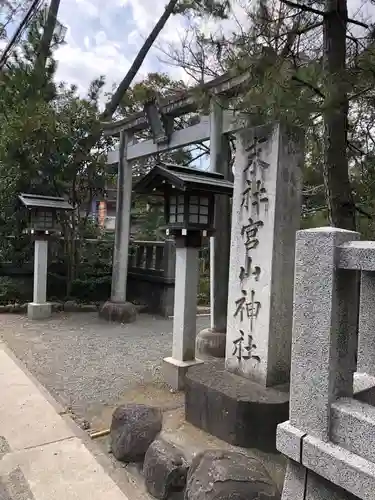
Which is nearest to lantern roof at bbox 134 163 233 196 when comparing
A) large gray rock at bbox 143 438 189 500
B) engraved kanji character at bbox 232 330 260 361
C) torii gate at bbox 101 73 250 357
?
torii gate at bbox 101 73 250 357

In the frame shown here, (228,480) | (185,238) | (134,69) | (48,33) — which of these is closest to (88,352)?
(185,238)

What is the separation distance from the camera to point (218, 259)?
590cm

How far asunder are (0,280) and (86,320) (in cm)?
245

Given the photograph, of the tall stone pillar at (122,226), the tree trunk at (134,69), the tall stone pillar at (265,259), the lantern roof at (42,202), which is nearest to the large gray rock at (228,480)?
the tall stone pillar at (265,259)

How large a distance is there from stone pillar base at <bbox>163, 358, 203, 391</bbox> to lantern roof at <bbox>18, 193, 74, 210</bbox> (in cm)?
498

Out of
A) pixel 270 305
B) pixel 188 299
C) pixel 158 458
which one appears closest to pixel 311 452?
pixel 158 458

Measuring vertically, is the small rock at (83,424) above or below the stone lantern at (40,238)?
below

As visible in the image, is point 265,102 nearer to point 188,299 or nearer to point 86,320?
point 188,299

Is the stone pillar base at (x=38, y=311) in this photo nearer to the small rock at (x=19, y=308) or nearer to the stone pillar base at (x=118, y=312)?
the small rock at (x=19, y=308)

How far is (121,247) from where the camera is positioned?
28.8 ft

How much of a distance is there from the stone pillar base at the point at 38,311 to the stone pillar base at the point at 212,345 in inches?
159

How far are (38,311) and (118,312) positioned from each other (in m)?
1.62

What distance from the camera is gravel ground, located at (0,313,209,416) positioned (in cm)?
474

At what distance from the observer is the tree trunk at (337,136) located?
146 inches
